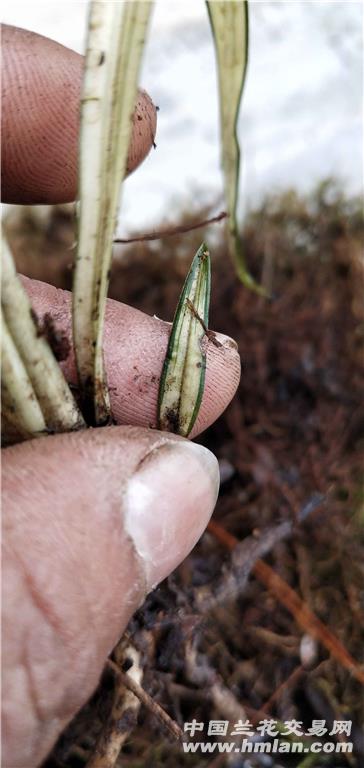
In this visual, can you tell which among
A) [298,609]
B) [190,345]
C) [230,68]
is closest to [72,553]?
[190,345]

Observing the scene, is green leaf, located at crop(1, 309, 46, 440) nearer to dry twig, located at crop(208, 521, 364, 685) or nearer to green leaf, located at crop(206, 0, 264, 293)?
green leaf, located at crop(206, 0, 264, 293)

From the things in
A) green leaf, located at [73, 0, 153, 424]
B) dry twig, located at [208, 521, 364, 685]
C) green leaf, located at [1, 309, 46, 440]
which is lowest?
dry twig, located at [208, 521, 364, 685]

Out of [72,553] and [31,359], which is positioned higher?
[31,359]

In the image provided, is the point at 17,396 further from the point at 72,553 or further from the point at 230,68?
the point at 230,68

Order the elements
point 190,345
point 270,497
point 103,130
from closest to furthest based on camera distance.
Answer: point 103,130, point 190,345, point 270,497

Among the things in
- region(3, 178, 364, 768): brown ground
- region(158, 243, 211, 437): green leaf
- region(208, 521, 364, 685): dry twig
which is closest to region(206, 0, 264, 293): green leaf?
region(158, 243, 211, 437): green leaf

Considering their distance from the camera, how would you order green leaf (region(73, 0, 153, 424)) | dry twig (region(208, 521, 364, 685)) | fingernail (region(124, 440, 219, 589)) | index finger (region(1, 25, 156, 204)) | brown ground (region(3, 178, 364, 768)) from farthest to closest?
dry twig (region(208, 521, 364, 685)) → brown ground (region(3, 178, 364, 768)) → index finger (region(1, 25, 156, 204)) → fingernail (region(124, 440, 219, 589)) → green leaf (region(73, 0, 153, 424))

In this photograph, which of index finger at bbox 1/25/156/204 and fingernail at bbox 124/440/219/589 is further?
index finger at bbox 1/25/156/204
